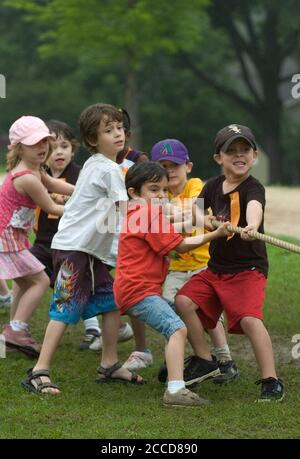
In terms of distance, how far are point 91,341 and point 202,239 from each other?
5.97 feet

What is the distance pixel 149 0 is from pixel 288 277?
1901 cm

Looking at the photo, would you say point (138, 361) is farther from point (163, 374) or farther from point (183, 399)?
point (183, 399)

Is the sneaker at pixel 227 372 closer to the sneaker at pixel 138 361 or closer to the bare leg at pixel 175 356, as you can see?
the sneaker at pixel 138 361

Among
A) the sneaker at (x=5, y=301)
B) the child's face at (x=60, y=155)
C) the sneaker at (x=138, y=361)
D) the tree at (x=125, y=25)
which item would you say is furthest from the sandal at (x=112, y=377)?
the tree at (x=125, y=25)

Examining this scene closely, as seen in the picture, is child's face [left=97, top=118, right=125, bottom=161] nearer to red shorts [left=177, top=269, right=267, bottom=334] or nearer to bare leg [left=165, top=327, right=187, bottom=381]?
red shorts [left=177, top=269, right=267, bottom=334]

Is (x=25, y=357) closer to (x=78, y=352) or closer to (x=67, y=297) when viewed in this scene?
(x=78, y=352)

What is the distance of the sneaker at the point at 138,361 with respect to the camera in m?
6.26

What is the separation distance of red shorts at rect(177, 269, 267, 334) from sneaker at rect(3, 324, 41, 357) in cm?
120

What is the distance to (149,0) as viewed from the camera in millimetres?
27391

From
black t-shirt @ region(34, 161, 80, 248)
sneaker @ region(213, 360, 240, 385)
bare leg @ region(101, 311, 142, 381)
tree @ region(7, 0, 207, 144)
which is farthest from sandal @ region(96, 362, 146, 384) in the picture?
tree @ region(7, 0, 207, 144)

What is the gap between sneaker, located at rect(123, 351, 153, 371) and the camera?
6262 mm

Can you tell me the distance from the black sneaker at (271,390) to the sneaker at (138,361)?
1075 mm
